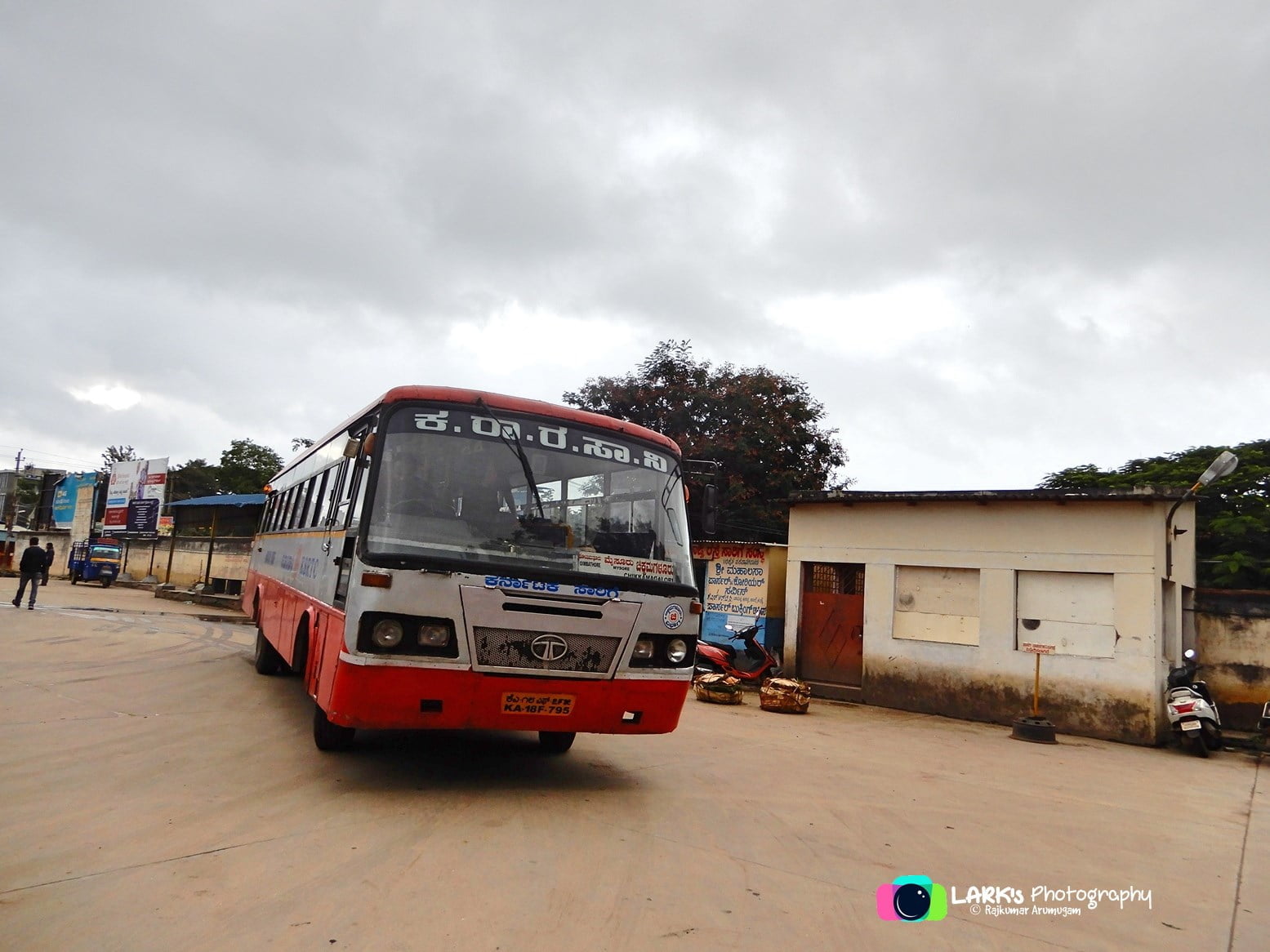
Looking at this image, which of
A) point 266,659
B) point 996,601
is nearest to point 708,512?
point 266,659

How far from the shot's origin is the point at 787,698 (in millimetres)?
12523

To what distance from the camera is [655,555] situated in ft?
20.7

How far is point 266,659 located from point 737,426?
1707 centimetres

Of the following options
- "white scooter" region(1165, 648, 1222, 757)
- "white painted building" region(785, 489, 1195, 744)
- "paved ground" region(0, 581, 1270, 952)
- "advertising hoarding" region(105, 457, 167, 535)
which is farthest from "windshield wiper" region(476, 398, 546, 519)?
"advertising hoarding" region(105, 457, 167, 535)

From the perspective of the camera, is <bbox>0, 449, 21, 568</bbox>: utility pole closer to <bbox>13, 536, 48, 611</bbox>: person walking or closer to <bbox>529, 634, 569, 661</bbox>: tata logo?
<bbox>13, 536, 48, 611</bbox>: person walking

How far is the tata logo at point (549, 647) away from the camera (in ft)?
18.5

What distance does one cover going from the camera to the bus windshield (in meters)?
5.59

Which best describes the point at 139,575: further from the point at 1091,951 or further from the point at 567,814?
the point at 1091,951

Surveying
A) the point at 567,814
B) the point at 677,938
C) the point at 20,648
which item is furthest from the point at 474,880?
the point at 20,648

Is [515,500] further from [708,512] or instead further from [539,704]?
[708,512]

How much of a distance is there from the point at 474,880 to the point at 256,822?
159cm

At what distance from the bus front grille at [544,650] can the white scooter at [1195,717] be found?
923cm

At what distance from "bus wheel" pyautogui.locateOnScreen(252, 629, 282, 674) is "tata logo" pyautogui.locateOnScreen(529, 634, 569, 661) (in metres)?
6.80

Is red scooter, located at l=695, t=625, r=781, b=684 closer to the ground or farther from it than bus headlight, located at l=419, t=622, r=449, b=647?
closer to the ground
